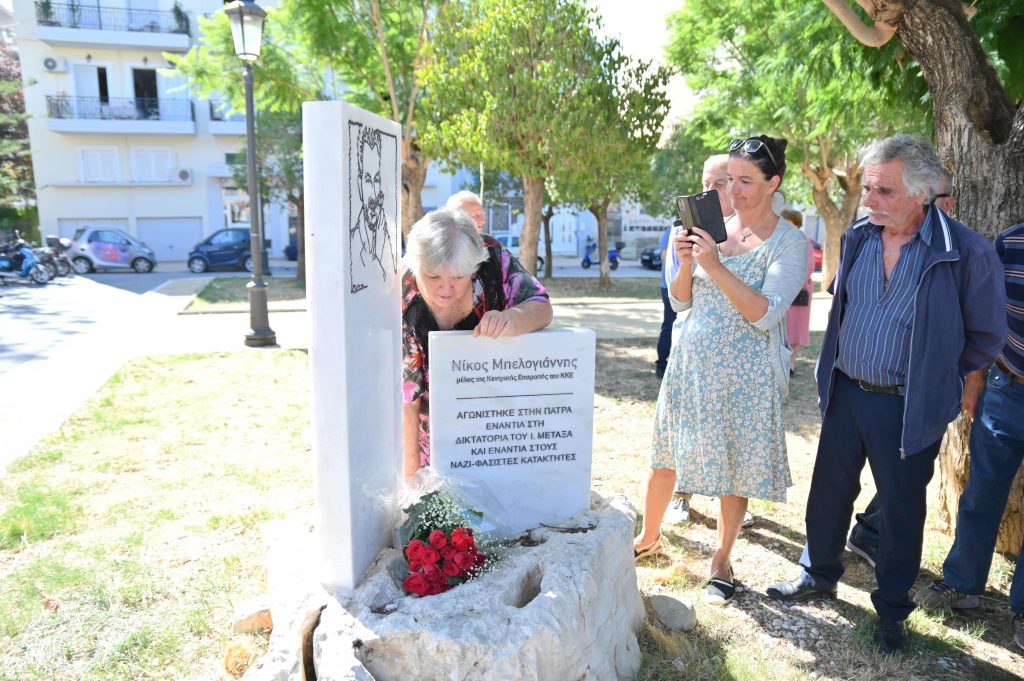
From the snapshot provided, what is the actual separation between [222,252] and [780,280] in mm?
23420

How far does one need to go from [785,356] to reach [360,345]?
1.74m

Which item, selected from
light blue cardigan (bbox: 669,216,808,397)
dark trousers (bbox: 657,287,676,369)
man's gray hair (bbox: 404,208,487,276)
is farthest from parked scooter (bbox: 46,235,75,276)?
light blue cardigan (bbox: 669,216,808,397)

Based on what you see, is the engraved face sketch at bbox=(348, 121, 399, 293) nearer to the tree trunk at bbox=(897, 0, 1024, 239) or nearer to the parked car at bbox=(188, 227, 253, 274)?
the tree trunk at bbox=(897, 0, 1024, 239)

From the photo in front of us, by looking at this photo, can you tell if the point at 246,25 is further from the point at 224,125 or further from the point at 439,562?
the point at 224,125

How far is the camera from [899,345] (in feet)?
8.42

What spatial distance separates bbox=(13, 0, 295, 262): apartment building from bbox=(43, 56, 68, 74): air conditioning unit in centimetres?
4

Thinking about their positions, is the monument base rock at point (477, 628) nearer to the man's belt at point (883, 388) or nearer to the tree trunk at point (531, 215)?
the man's belt at point (883, 388)

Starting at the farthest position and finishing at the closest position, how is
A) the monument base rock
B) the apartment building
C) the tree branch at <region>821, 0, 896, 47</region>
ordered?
the apartment building
the tree branch at <region>821, 0, 896, 47</region>
the monument base rock

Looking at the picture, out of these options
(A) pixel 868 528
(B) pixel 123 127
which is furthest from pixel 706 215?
(B) pixel 123 127

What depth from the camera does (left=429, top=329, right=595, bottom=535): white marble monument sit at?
269cm

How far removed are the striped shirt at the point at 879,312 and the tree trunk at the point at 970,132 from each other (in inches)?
Result: 41.5

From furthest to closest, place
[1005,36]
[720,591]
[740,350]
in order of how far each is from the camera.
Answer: [1005,36] → [720,591] → [740,350]

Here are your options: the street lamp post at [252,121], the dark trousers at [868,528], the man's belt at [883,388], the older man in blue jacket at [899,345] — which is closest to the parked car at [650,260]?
the street lamp post at [252,121]

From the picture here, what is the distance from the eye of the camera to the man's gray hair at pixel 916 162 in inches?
98.7
